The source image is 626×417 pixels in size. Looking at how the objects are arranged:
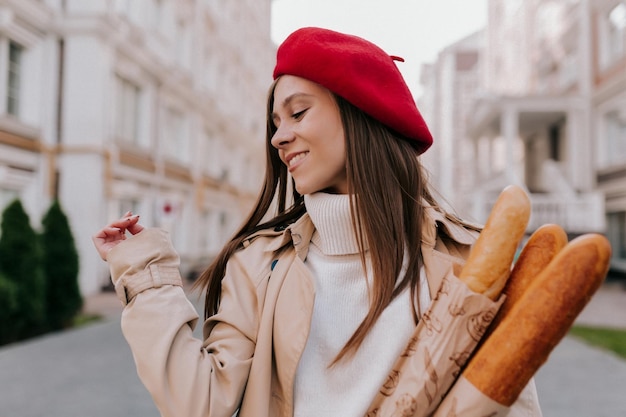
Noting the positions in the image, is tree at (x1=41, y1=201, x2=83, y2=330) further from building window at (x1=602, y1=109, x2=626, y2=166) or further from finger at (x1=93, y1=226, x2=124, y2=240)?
building window at (x1=602, y1=109, x2=626, y2=166)

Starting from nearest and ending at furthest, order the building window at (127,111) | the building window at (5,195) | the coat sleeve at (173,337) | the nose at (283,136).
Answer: the coat sleeve at (173,337) < the nose at (283,136) < the building window at (5,195) < the building window at (127,111)

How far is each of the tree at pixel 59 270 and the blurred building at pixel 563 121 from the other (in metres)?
9.55

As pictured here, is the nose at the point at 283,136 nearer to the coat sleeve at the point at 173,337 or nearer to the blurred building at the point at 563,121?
the coat sleeve at the point at 173,337

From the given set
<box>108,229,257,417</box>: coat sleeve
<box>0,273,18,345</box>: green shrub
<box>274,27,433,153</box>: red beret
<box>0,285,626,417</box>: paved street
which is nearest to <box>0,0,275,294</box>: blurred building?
<box>0,273,18,345</box>: green shrub

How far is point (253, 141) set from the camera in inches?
1255

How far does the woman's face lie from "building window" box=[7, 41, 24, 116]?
42.5 feet

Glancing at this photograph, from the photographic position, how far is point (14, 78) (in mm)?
12656

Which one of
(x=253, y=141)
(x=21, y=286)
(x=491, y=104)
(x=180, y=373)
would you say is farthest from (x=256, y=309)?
(x=253, y=141)

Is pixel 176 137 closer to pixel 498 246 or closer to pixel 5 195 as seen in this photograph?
pixel 5 195

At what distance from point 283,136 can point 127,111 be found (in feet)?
53.9

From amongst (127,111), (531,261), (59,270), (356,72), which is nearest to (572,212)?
(127,111)

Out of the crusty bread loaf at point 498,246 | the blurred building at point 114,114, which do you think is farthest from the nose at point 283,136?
the blurred building at point 114,114

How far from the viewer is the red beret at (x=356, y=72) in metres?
1.37

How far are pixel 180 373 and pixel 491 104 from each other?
61.6 ft
